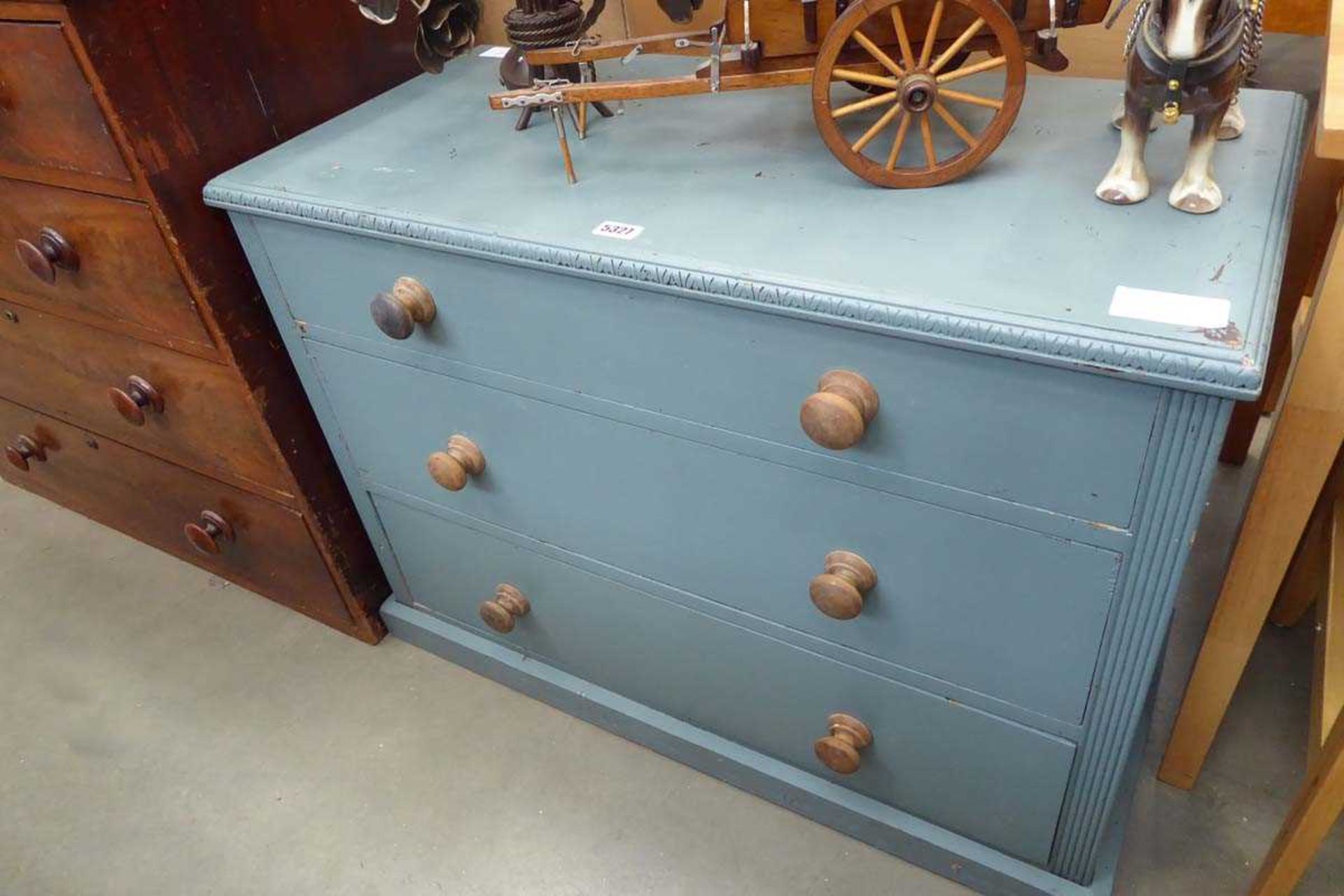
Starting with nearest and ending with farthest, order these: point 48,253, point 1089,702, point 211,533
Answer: point 1089,702 < point 48,253 < point 211,533

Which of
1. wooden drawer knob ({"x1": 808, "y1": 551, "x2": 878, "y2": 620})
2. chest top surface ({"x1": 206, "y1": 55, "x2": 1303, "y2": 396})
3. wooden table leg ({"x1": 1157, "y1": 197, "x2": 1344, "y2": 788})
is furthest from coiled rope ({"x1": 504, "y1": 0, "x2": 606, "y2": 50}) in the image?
wooden table leg ({"x1": 1157, "y1": 197, "x2": 1344, "y2": 788})

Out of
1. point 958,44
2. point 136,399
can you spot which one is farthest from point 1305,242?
point 136,399

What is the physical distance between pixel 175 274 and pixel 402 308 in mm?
391

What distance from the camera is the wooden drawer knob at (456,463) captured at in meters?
1.17

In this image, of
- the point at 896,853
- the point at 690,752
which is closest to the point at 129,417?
the point at 690,752

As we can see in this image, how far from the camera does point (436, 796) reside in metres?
1.41

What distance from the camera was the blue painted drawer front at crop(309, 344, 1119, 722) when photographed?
88 cm

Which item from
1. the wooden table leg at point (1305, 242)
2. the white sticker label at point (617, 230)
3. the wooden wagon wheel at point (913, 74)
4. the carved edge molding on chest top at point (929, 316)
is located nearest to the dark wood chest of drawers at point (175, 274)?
the carved edge molding on chest top at point (929, 316)

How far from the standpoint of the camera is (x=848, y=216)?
2.88 ft

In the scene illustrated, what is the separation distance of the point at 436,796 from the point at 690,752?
383 mm

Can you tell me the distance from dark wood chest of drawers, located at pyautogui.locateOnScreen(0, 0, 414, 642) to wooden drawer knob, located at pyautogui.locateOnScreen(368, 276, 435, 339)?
32 centimetres

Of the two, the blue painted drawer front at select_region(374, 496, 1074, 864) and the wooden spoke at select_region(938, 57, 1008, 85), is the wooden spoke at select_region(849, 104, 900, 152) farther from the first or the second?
the blue painted drawer front at select_region(374, 496, 1074, 864)

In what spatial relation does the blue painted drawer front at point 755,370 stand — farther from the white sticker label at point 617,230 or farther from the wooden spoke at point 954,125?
the wooden spoke at point 954,125

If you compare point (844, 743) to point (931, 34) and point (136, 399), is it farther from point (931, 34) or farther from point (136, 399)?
point (136, 399)
